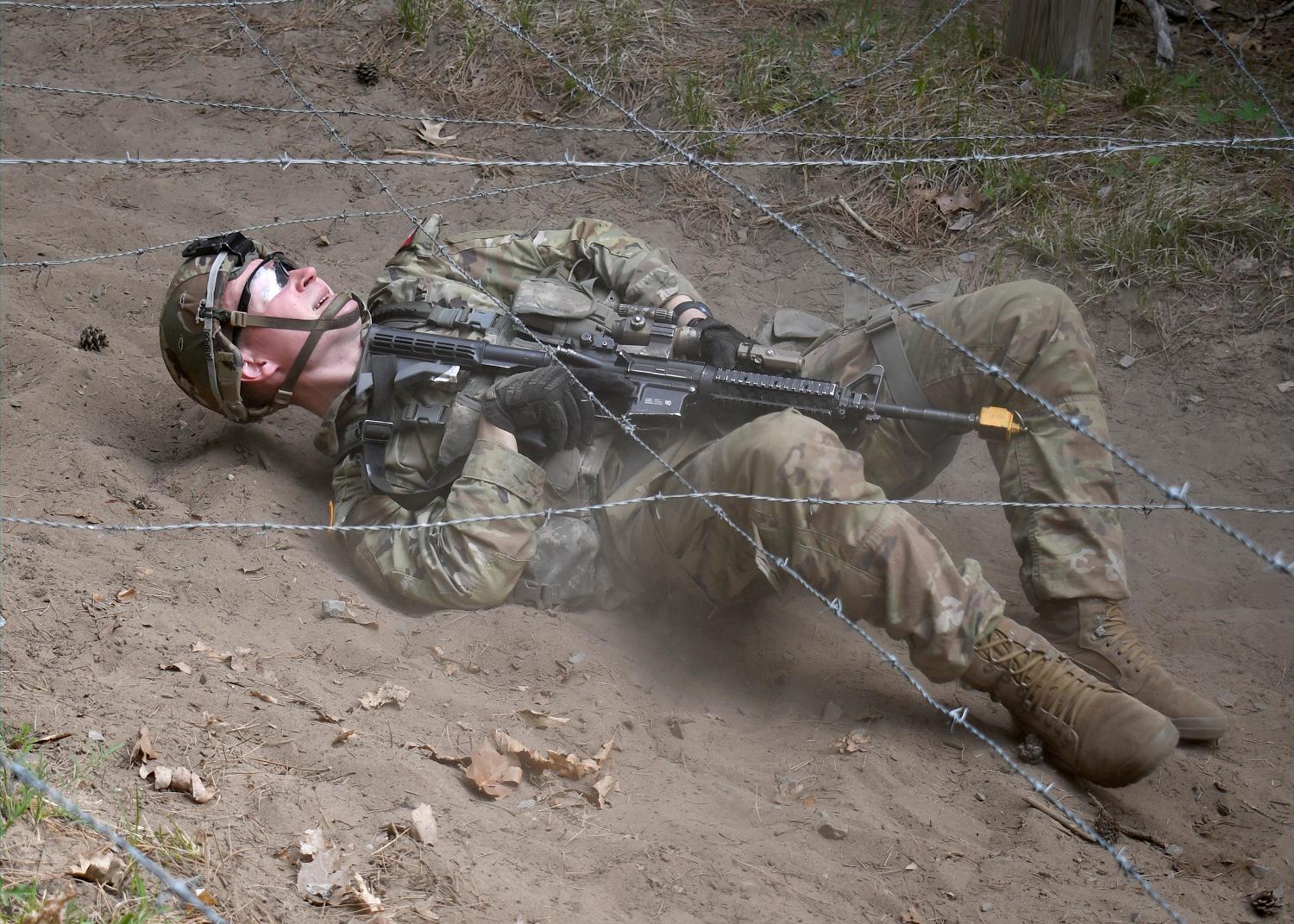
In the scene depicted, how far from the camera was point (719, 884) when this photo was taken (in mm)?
2320

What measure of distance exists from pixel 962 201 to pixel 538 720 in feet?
10.8

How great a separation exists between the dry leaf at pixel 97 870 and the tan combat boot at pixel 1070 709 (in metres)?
1.96

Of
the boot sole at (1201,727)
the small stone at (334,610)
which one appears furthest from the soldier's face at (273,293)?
the boot sole at (1201,727)

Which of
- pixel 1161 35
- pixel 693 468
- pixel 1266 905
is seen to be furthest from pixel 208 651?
pixel 1161 35

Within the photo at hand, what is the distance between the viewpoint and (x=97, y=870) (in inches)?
78.0

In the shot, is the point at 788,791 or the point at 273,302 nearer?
the point at 788,791

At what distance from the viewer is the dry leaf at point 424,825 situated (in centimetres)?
228

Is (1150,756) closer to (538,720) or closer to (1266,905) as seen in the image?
(1266,905)

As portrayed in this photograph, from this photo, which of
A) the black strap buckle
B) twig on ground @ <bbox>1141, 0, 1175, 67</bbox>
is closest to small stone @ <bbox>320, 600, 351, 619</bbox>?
the black strap buckle

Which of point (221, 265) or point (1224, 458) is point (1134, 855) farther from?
point (221, 265)

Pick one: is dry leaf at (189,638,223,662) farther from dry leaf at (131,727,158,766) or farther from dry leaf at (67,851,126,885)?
dry leaf at (67,851,126,885)

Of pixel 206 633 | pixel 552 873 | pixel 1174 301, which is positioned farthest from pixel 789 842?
pixel 1174 301

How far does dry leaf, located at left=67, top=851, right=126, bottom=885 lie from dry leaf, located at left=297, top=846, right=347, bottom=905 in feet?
1.02

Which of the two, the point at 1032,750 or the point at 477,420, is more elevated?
the point at 477,420
